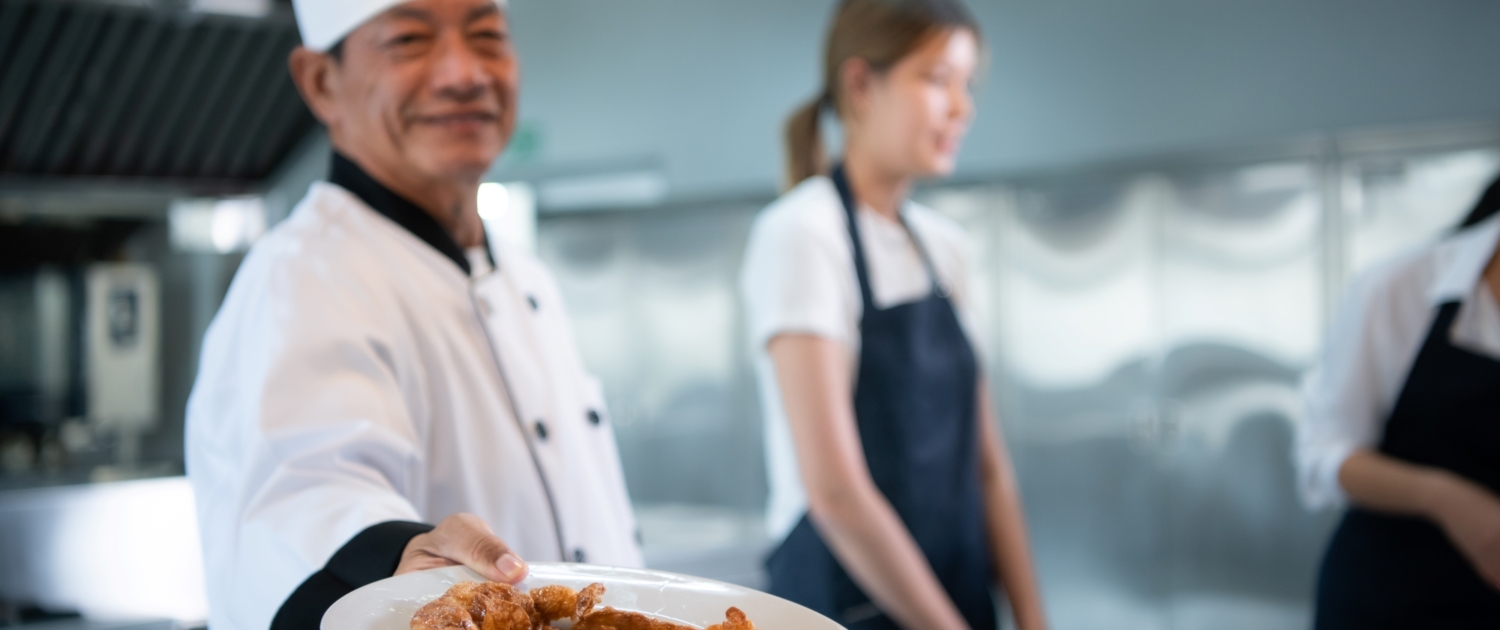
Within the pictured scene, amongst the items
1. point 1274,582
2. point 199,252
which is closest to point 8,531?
point 199,252

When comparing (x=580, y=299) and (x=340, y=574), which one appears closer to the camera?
(x=340, y=574)

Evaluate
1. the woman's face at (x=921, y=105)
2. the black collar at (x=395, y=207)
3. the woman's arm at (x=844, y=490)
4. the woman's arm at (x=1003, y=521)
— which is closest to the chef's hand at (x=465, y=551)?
the black collar at (x=395, y=207)

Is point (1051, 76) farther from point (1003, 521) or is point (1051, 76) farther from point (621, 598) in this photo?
point (621, 598)

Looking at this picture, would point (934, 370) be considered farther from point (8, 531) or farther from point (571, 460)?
point (8, 531)

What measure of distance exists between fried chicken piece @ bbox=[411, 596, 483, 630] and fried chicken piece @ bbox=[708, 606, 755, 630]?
0.13 metres

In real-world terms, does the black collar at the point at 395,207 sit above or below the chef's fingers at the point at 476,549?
above

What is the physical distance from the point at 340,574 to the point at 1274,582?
419 cm

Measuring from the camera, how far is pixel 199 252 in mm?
4047

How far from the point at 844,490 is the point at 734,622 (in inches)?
33.5

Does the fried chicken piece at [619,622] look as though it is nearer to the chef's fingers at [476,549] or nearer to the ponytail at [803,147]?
the chef's fingers at [476,549]

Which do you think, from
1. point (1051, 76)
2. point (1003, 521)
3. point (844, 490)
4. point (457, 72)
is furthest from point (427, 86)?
point (1051, 76)

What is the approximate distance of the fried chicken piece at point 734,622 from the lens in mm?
600

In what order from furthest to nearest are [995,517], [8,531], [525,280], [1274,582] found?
[1274,582], [8,531], [995,517], [525,280]

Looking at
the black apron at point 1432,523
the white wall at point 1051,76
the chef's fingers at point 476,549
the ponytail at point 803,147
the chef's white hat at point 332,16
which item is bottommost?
the black apron at point 1432,523
